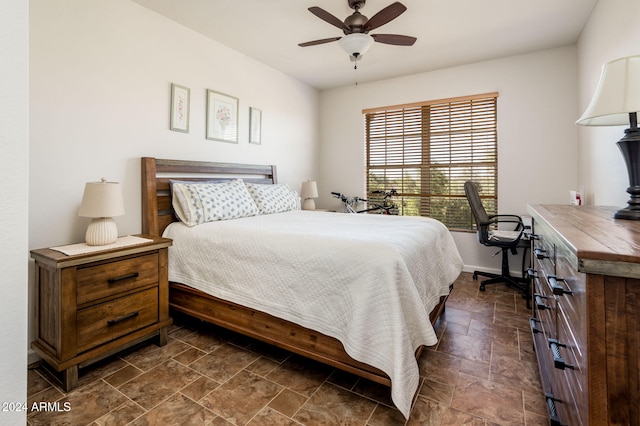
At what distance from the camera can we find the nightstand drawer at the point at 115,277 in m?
1.84

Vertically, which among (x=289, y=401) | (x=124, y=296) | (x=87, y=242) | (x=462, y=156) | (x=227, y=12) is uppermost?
(x=227, y=12)

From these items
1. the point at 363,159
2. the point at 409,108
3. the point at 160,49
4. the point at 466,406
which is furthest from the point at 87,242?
the point at 409,108

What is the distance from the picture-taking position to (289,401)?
5.57ft

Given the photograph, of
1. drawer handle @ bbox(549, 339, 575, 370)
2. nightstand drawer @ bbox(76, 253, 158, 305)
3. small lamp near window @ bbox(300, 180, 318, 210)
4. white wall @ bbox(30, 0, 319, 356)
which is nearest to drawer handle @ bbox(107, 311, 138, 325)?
nightstand drawer @ bbox(76, 253, 158, 305)

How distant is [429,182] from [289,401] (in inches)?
135

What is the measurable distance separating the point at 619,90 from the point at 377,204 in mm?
3453

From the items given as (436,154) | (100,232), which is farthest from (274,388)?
(436,154)

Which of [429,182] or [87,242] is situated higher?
[429,182]

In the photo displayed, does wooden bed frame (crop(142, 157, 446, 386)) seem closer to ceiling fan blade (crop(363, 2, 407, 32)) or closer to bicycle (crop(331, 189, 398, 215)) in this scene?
bicycle (crop(331, 189, 398, 215))

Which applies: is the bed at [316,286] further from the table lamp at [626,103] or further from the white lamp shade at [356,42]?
the white lamp shade at [356,42]

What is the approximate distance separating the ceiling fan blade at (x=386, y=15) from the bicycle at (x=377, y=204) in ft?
7.91

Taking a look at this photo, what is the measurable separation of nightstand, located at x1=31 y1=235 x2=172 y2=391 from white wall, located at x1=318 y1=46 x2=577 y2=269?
3.40 meters

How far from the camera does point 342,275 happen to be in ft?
5.62

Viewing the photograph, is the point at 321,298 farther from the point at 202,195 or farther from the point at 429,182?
the point at 429,182
